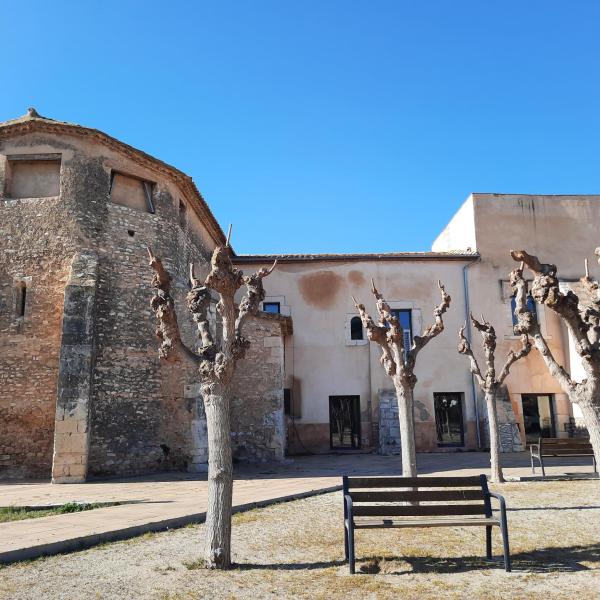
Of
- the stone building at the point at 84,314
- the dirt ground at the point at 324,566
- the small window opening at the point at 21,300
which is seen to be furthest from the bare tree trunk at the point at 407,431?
the small window opening at the point at 21,300

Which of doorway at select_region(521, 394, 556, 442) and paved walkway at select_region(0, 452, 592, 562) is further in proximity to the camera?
doorway at select_region(521, 394, 556, 442)

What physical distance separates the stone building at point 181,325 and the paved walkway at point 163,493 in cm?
116

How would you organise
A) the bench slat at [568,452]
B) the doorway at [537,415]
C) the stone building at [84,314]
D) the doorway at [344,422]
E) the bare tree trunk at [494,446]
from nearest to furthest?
1. the bare tree trunk at [494,446]
2. the bench slat at [568,452]
3. the stone building at [84,314]
4. the doorway at [344,422]
5. the doorway at [537,415]

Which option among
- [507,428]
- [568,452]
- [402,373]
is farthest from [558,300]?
[507,428]

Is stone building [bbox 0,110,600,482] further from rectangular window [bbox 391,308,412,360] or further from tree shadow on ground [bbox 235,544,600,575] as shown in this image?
tree shadow on ground [bbox 235,544,600,575]

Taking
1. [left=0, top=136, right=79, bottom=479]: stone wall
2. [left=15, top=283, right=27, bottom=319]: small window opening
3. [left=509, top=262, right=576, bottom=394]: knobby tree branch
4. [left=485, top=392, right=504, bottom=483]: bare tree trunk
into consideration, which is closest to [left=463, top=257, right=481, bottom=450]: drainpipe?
[left=485, top=392, right=504, bottom=483]: bare tree trunk

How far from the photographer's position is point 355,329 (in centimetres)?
1930

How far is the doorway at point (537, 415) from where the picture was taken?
19.0 m

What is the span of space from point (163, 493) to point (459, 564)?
19.0ft

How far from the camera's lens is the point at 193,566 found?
496 centimetres

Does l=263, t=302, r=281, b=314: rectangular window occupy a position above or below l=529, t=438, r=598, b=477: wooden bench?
above

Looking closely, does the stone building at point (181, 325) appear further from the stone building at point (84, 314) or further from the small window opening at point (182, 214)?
the small window opening at point (182, 214)

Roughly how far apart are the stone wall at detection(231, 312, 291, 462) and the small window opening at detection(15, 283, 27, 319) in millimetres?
5490

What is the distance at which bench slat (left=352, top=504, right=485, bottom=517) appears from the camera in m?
5.03
